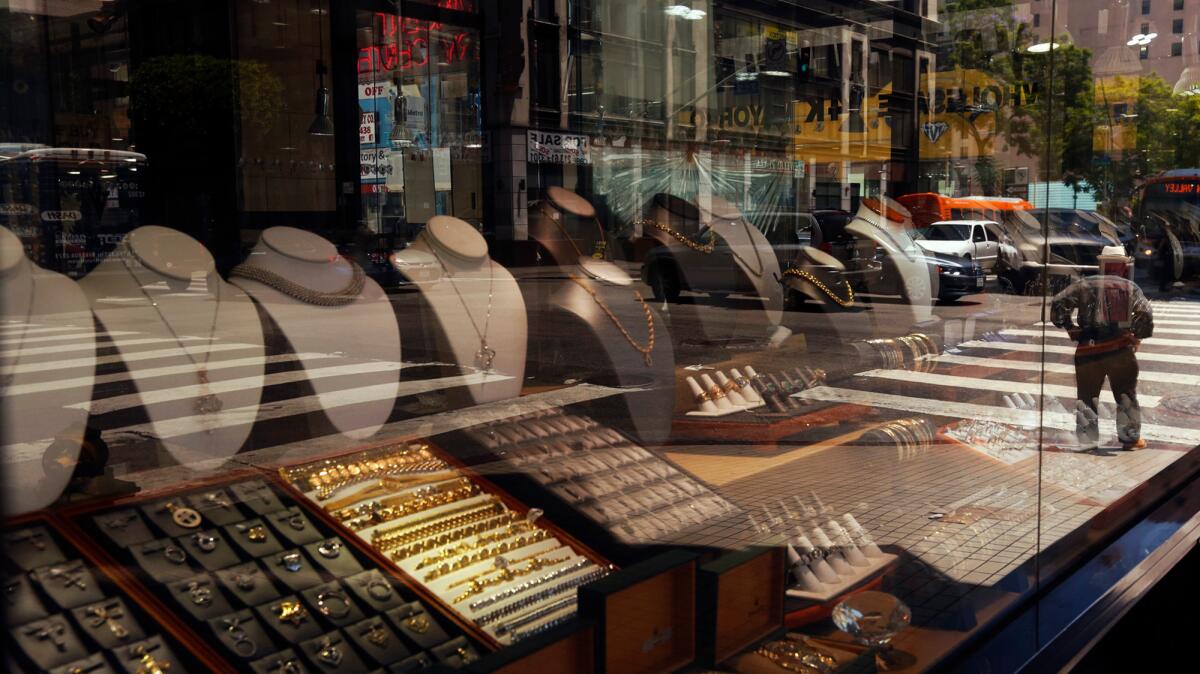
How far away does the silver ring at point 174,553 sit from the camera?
3.03ft

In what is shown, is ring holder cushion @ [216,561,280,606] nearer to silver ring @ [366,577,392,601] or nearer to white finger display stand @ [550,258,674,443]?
silver ring @ [366,577,392,601]

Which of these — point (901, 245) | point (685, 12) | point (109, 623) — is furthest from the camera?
point (901, 245)

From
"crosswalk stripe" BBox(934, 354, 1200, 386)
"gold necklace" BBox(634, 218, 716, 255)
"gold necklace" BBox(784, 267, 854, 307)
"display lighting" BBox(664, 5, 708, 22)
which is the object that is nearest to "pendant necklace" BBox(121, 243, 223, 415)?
"gold necklace" BBox(634, 218, 716, 255)

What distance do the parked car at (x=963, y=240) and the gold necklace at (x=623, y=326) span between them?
2.38 ft

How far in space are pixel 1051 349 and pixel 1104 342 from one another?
32 centimetres

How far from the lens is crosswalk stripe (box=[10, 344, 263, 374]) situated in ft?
2.57

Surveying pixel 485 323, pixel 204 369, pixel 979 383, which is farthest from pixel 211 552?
pixel 979 383

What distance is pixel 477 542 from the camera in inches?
45.8

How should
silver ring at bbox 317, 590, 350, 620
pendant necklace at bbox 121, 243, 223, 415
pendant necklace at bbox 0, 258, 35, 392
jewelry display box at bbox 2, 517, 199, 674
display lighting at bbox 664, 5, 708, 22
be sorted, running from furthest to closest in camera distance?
display lighting at bbox 664, 5, 708, 22 → pendant necklace at bbox 121, 243, 223, 415 → silver ring at bbox 317, 590, 350, 620 → jewelry display box at bbox 2, 517, 199, 674 → pendant necklace at bbox 0, 258, 35, 392

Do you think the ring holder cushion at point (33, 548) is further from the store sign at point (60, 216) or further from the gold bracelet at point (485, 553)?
the gold bracelet at point (485, 553)

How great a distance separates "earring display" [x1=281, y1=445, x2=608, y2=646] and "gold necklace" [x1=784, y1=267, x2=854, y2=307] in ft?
3.76

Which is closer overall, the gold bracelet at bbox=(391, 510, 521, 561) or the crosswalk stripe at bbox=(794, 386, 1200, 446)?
the gold bracelet at bbox=(391, 510, 521, 561)

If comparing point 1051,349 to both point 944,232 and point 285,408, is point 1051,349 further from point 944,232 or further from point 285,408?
point 285,408

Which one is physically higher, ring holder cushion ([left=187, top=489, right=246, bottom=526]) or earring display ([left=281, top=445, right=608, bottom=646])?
ring holder cushion ([left=187, top=489, right=246, bottom=526])
